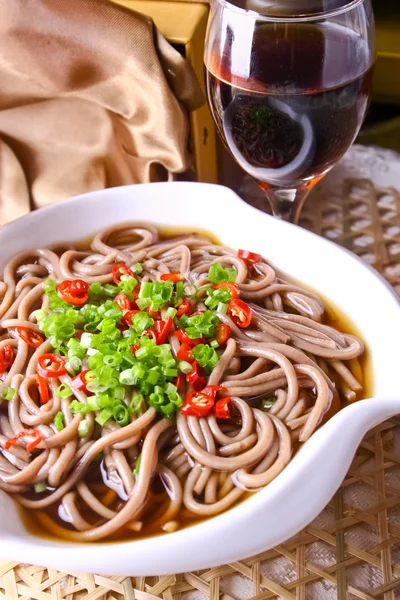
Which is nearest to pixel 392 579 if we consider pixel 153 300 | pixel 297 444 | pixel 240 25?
pixel 297 444

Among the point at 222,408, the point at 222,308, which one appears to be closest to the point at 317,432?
the point at 222,408

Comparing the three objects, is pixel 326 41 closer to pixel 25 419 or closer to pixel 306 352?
pixel 306 352

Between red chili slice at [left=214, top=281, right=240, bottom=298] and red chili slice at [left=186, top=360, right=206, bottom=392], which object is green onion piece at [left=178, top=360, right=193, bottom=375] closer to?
red chili slice at [left=186, top=360, right=206, bottom=392]

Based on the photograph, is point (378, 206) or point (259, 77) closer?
point (259, 77)

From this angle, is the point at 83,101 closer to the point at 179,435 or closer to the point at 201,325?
the point at 201,325

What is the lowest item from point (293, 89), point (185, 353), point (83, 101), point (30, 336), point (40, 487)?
point (40, 487)
